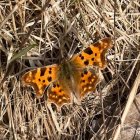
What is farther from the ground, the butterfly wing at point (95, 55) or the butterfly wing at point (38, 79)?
the butterfly wing at point (95, 55)

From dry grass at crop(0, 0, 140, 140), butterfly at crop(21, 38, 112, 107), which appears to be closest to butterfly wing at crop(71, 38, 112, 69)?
butterfly at crop(21, 38, 112, 107)

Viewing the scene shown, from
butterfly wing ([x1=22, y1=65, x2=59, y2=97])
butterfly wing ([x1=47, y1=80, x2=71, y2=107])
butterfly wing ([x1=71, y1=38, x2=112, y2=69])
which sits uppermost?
butterfly wing ([x1=71, y1=38, x2=112, y2=69])

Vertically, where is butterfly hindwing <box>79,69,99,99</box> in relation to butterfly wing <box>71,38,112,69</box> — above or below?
below

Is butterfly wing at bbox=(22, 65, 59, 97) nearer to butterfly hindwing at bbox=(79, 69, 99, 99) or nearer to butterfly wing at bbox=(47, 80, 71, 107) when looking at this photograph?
butterfly wing at bbox=(47, 80, 71, 107)

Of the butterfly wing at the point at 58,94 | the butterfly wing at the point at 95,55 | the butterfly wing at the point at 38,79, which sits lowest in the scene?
the butterfly wing at the point at 58,94

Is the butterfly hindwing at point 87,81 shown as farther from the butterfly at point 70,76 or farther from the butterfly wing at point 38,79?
the butterfly wing at point 38,79

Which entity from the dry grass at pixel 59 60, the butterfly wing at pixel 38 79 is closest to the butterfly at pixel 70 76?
the butterfly wing at pixel 38 79

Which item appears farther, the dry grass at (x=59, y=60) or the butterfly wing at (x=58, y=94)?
the dry grass at (x=59, y=60)

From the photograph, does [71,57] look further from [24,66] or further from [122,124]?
[122,124]

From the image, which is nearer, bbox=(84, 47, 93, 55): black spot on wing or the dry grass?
bbox=(84, 47, 93, 55): black spot on wing
